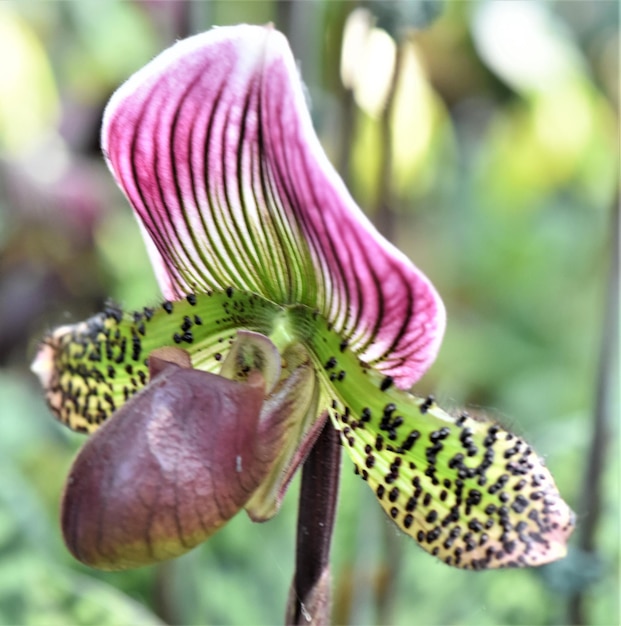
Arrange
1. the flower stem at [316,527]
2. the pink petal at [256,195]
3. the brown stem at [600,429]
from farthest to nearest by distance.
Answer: the brown stem at [600,429] < the flower stem at [316,527] < the pink petal at [256,195]

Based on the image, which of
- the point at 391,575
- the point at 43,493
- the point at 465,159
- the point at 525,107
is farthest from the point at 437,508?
the point at 465,159

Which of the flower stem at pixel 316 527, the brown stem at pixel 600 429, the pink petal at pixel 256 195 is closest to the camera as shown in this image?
the pink petal at pixel 256 195

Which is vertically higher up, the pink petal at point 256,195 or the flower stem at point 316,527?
the pink petal at point 256,195

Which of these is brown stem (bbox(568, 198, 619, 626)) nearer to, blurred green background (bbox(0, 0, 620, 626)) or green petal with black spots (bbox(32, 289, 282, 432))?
blurred green background (bbox(0, 0, 620, 626))

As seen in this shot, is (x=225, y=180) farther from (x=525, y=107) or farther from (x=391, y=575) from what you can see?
(x=525, y=107)

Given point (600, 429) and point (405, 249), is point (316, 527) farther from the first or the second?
point (405, 249)

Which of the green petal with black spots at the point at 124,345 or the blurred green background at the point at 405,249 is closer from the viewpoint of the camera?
the green petal with black spots at the point at 124,345

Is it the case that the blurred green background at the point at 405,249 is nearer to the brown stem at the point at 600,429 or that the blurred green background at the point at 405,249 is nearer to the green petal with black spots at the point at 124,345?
the brown stem at the point at 600,429

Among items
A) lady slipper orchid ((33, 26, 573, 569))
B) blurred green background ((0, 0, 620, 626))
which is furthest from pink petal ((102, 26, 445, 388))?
blurred green background ((0, 0, 620, 626))

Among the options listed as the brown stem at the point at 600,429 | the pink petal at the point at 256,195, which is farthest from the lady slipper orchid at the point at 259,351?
the brown stem at the point at 600,429
